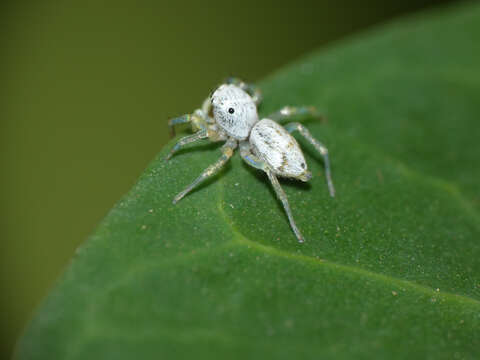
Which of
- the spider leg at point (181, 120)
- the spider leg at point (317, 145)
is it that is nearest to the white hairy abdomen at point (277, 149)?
the spider leg at point (317, 145)

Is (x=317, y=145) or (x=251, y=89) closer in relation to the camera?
(x=317, y=145)

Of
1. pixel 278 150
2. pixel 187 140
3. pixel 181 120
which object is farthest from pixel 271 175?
pixel 181 120

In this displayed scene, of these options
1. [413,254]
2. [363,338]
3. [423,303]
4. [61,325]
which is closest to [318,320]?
[363,338]

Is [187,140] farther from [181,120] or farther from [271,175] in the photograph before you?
[271,175]

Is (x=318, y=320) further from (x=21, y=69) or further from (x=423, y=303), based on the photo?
(x=21, y=69)

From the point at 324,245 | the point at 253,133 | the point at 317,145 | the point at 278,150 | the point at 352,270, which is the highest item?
the point at 253,133

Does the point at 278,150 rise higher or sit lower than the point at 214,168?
lower
